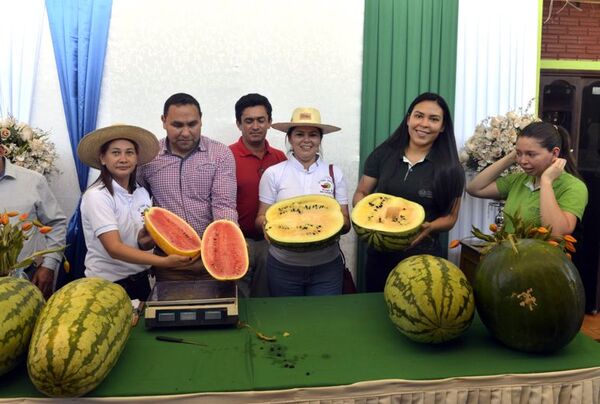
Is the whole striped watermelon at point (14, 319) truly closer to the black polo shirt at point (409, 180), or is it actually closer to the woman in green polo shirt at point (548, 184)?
the black polo shirt at point (409, 180)

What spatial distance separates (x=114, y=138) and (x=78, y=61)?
1.86 metres

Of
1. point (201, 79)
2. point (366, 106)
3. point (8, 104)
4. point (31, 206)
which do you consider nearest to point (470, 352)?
point (31, 206)

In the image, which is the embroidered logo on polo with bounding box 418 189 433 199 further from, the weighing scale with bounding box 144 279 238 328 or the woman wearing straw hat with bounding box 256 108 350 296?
the weighing scale with bounding box 144 279 238 328

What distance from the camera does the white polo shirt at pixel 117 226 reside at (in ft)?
7.27

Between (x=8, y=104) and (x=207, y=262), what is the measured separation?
2765 millimetres

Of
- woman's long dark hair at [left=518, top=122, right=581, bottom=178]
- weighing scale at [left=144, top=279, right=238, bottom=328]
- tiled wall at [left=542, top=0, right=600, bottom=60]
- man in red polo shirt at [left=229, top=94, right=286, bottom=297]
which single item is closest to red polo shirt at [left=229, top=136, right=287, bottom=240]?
man in red polo shirt at [left=229, top=94, right=286, bottom=297]

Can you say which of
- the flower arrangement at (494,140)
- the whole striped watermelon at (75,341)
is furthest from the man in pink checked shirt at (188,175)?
the flower arrangement at (494,140)

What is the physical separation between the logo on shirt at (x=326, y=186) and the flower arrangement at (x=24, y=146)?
2097 mm

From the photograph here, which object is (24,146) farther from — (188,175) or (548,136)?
(548,136)

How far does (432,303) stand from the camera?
1.55 metres

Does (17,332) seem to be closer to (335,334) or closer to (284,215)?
(335,334)

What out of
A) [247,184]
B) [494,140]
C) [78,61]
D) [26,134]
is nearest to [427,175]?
[247,184]

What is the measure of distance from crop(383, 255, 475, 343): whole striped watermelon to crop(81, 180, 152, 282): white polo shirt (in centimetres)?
128

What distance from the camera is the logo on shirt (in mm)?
2701
